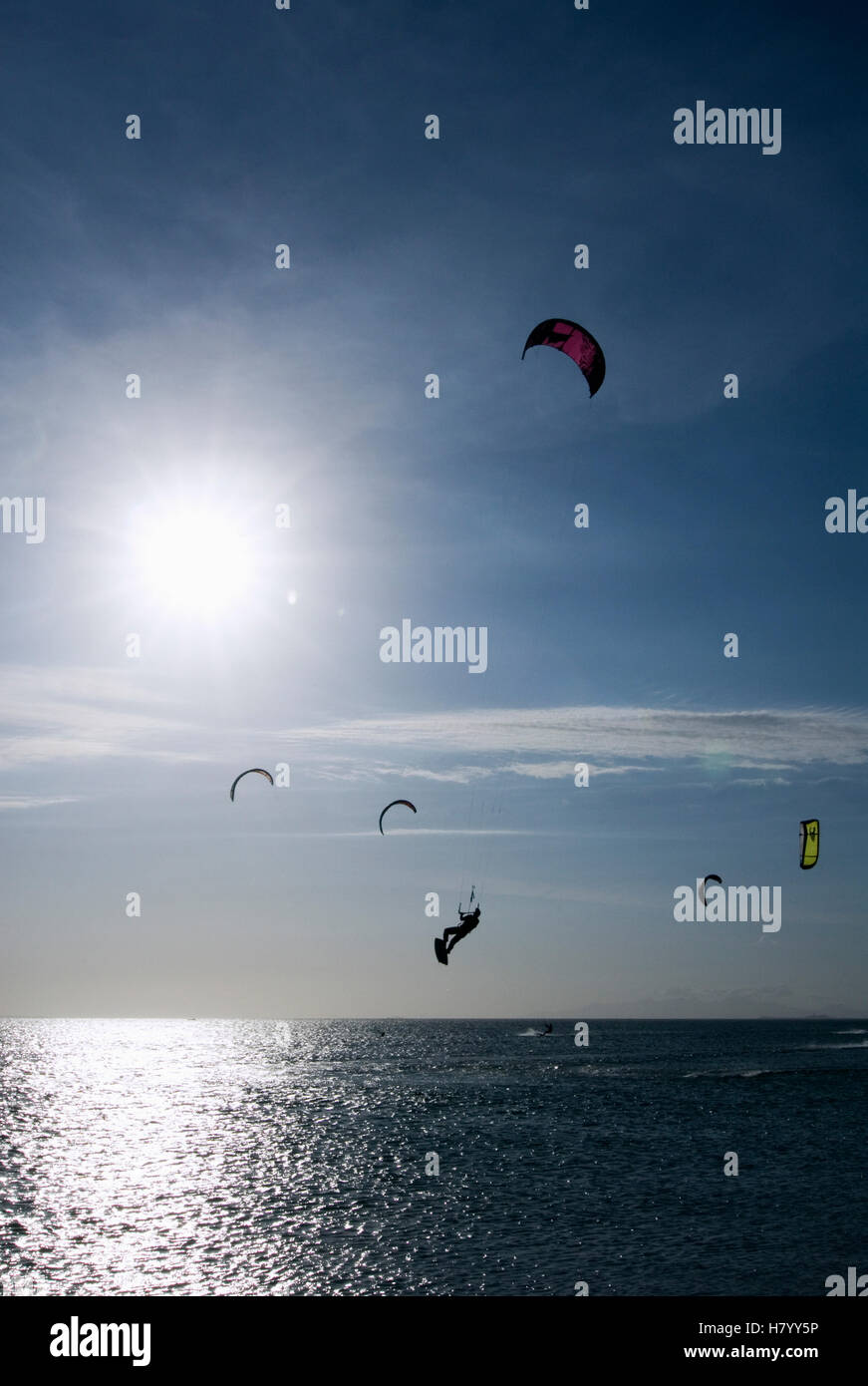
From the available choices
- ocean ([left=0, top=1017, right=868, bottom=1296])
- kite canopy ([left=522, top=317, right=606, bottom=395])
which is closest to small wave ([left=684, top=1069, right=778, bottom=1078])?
ocean ([left=0, top=1017, right=868, bottom=1296])

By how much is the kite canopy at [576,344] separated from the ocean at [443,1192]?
20.3m

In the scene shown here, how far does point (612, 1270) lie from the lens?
23594 mm

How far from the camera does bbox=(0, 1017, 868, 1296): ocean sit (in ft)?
78.1

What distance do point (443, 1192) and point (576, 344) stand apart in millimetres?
26198

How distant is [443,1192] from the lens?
33.5m

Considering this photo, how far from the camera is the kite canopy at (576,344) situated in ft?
78.9

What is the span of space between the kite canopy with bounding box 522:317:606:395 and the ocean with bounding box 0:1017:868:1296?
20.3 m

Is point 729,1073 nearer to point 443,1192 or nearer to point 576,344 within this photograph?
point 443,1192

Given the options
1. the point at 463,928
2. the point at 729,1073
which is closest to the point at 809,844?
the point at 463,928

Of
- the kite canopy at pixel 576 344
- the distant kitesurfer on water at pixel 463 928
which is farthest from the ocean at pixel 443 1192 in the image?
the kite canopy at pixel 576 344

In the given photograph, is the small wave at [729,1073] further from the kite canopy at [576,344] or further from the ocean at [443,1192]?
the kite canopy at [576,344]

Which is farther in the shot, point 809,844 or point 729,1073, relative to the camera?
point 729,1073

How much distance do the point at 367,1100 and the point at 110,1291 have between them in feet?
157
